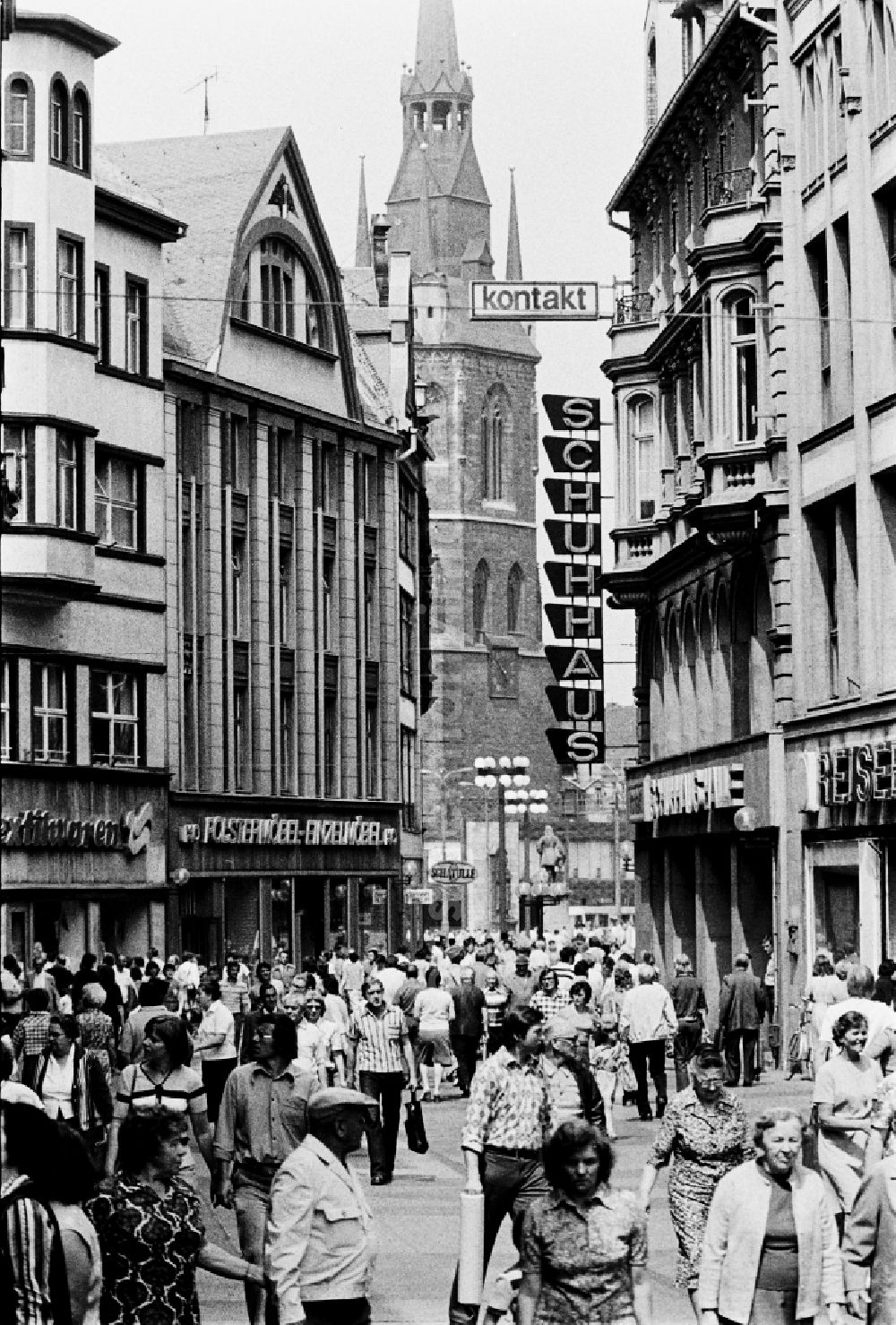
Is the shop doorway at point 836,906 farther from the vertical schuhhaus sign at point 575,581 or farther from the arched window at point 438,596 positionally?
the arched window at point 438,596

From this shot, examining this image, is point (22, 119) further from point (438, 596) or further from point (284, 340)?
point (438, 596)

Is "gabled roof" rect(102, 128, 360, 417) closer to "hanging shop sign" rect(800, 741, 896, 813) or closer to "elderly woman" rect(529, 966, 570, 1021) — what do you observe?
"hanging shop sign" rect(800, 741, 896, 813)

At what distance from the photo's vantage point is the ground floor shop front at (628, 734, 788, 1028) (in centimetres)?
4212

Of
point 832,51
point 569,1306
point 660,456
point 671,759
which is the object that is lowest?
point 569,1306

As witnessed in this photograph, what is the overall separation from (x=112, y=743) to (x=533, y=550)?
4513 inches

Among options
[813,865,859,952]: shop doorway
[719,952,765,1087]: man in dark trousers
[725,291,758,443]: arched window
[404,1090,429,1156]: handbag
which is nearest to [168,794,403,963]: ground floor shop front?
[725,291,758,443]: arched window

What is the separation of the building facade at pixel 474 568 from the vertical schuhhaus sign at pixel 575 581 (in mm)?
89680

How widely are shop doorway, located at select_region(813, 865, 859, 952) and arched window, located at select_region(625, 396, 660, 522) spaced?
40.0ft

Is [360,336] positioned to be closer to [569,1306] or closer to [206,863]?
[206,863]

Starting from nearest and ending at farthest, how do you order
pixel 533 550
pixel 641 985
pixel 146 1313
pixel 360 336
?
1. pixel 146 1313
2. pixel 641 985
3. pixel 360 336
4. pixel 533 550

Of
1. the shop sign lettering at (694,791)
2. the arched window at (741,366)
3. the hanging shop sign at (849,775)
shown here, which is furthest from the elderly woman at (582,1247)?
the shop sign lettering at (694,791)

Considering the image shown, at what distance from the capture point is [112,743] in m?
52.4

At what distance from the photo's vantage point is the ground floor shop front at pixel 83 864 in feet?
157

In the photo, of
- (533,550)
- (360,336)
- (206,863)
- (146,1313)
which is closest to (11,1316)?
(146,1313)
